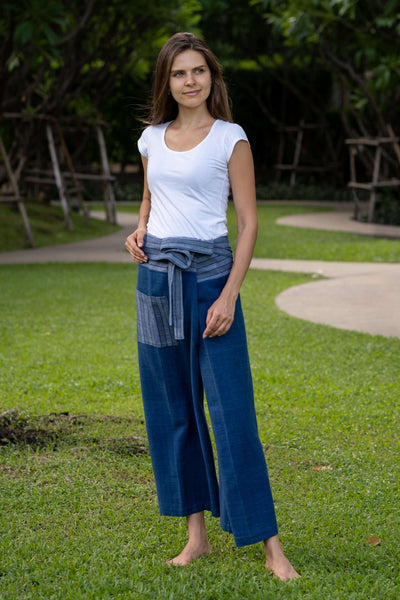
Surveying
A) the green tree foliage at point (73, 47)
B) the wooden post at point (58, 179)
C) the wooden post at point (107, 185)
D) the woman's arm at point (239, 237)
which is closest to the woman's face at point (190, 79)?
the woman's arm at point (239, 237)

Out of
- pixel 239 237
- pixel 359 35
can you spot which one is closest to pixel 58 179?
pixel 359 35

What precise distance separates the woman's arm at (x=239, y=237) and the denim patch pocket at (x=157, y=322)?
0.51 feet

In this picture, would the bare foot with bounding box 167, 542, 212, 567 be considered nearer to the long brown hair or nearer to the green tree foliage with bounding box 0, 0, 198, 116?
the long brown hair

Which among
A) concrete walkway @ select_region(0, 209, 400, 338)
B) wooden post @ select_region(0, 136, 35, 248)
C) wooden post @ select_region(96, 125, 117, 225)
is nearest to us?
concrete walkway @ select_region(0, 209, 400, 338)

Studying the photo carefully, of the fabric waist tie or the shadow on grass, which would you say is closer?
the fabric waist tie

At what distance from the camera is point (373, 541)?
125 inches

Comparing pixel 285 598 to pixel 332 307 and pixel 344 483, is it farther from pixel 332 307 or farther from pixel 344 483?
pixel 332 307

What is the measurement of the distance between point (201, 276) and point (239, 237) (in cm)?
18

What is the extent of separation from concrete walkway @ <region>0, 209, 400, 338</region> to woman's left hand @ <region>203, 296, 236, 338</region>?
423cm

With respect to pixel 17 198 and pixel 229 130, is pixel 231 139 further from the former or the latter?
pixel 17 198

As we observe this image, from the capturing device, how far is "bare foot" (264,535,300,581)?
2852mm

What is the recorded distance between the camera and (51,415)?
469cm

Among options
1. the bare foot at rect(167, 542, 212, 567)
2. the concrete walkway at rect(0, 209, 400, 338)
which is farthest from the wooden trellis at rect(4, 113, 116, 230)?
the bare foot at rect(167, 542, 212, 567)

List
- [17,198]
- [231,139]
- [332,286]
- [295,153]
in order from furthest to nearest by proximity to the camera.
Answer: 1. [295,153]
2. [17,198]
3. [332,286]
4. [231,139]
